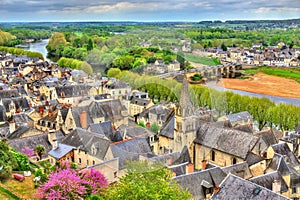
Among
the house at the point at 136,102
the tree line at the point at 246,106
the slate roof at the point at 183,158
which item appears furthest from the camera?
the house at the point at 136,102

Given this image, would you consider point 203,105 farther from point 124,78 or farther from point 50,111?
point 50,111

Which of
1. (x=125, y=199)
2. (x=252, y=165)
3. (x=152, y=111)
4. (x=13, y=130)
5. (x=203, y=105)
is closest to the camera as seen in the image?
(x=125, y=199)

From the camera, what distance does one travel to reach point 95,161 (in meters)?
35.1

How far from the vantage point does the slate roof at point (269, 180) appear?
89.0ft

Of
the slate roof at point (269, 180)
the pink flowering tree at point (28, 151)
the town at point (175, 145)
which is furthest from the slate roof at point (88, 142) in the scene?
the slate roof at point (269, 180)

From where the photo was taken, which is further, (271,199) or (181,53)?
(181,53)

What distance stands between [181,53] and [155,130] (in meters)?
24.9

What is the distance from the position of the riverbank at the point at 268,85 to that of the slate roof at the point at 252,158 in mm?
67902

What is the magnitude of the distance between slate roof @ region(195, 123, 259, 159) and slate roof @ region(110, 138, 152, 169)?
690 cm

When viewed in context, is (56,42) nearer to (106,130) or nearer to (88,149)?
(106,130)

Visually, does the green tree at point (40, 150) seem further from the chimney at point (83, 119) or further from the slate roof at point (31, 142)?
the chimney at point (83, 119)

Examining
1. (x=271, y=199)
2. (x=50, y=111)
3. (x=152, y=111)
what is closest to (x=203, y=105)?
(x=152, y=111)

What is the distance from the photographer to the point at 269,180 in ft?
90.7

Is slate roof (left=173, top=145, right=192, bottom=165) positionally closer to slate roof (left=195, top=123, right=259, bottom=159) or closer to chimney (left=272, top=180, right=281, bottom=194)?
slate roof (left=195, top=123, right=259, bottom=159)
